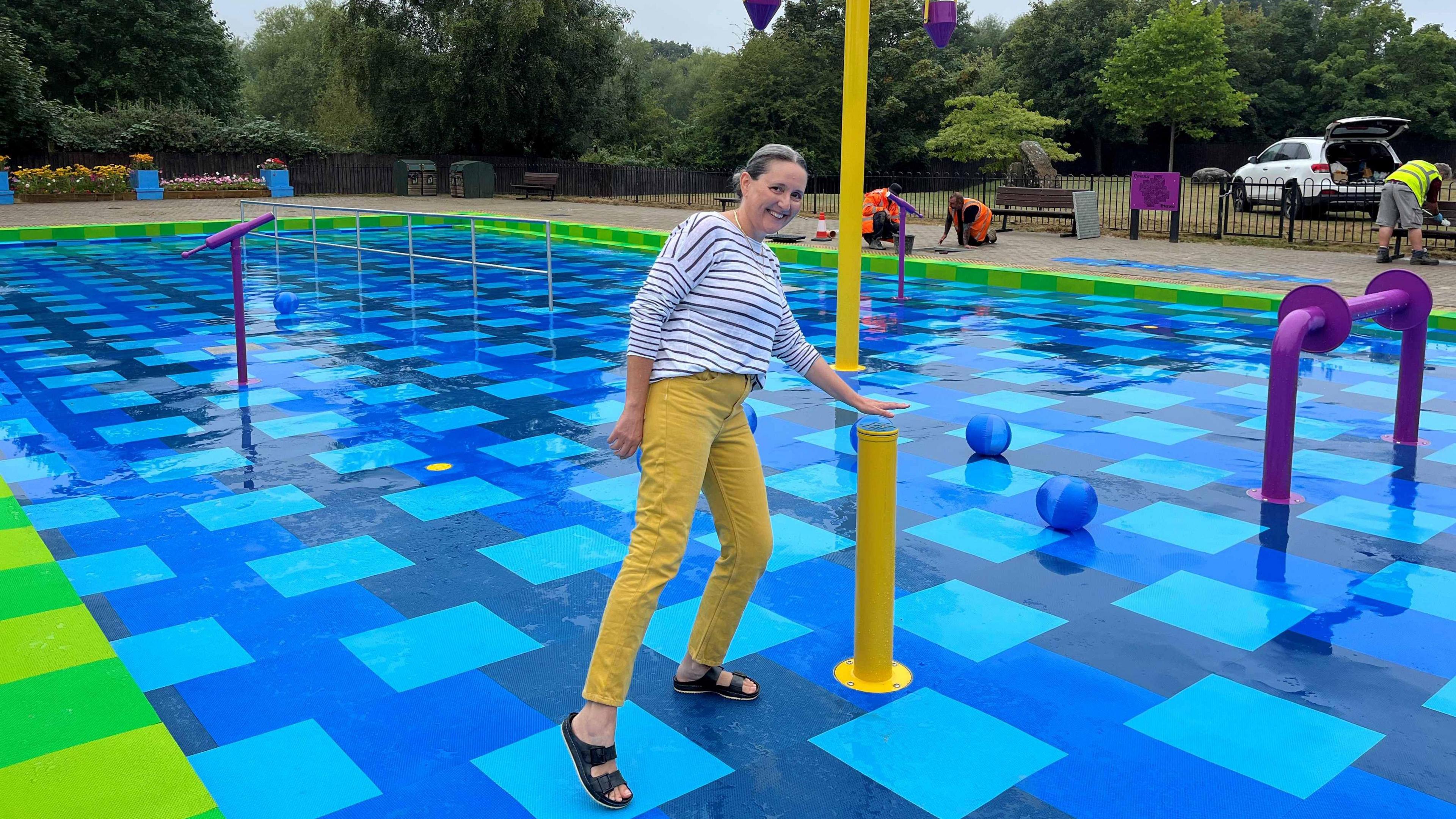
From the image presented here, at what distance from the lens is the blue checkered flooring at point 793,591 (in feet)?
10.4

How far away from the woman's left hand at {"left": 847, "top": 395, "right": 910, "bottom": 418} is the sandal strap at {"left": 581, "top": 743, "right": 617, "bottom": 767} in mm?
1174

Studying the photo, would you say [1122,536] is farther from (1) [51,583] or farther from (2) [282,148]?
(2) [282,148]

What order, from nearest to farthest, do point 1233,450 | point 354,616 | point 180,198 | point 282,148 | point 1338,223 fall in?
point 354,616 < point 1233,450 < point 1338,223 < point 180,198 < point 282,148

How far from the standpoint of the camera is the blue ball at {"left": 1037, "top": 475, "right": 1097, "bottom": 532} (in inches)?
203

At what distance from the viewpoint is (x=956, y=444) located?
22.4 feet

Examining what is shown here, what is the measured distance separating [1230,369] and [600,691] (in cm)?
770

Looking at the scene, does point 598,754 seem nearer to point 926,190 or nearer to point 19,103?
point 926,190

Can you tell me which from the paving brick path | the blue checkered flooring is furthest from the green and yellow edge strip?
the paving brick path

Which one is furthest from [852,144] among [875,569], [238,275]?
[875,569]

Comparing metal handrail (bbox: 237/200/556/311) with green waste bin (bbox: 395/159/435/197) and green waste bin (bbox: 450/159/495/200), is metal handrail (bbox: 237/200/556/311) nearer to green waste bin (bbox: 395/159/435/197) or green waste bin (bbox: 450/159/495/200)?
green waste bin (bbox: 450/159/495/200)

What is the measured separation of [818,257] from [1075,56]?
34.0 metres

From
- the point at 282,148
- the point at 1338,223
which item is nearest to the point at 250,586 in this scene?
the point at 1338,223

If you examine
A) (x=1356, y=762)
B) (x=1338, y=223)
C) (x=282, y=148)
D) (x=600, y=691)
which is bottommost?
(x=1356, y=762)

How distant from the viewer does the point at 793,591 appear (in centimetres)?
452
